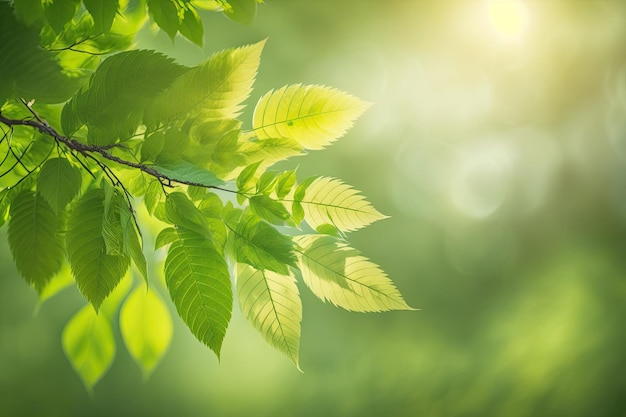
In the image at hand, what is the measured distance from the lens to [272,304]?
31cm

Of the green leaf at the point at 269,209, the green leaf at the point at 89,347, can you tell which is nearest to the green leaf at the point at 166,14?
the green leaf at the point at 269,209

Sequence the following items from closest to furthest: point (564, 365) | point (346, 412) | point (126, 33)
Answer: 1. point (126, 33)
2. point (346, 412)
3. point (564, 365)

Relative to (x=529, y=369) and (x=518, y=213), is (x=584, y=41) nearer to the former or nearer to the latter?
(x=518, y=213)

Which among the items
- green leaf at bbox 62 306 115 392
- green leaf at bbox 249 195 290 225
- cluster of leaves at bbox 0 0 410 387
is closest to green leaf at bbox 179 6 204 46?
cluster of leaves at bbox 0 0 410 387

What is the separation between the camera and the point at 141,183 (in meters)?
0.30

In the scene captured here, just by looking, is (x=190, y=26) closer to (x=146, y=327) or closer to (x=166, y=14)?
(x=166, y=14)

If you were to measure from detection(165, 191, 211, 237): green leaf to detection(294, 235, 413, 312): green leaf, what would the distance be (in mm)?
64

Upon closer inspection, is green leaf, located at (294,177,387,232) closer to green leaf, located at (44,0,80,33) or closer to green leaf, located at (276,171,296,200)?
green leaf, located at (276,171,296,200)

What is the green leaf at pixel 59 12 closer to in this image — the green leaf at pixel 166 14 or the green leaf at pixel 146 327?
the green leaf at pixel 166 14

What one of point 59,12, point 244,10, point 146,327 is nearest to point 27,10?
point 59,12

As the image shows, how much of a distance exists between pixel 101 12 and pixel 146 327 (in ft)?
0.72

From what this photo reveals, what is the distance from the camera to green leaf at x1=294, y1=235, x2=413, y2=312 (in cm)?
29

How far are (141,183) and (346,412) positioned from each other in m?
2.15

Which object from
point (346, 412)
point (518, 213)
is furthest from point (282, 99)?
point (518, 213)
